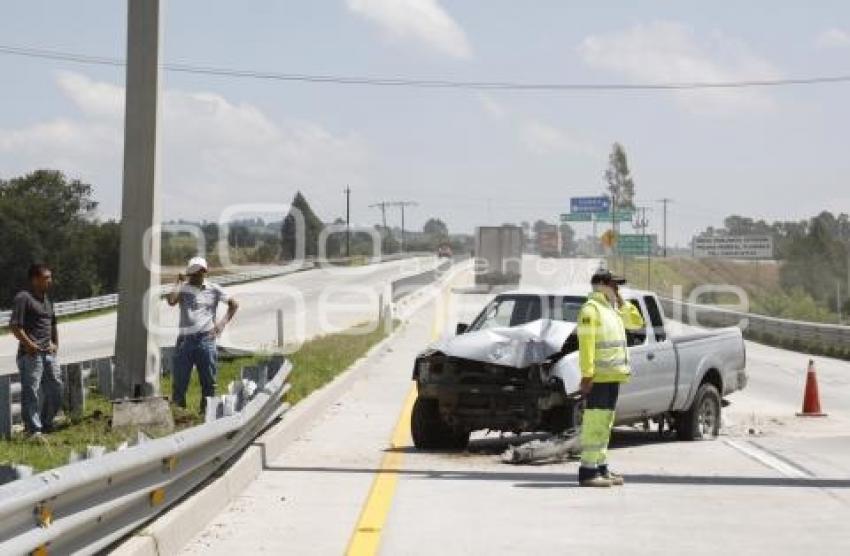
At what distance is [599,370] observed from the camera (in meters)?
10.7

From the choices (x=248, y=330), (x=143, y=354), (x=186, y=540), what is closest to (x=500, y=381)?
(x=143, y=354)

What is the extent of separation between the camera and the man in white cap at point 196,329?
46.2 feet

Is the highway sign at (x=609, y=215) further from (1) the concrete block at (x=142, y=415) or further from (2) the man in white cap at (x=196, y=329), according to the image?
(1) the concrete block at (x=142, y=415)

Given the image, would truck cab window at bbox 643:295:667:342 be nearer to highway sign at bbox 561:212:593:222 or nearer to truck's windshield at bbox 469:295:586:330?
truck's windshield at bbox 469:295:586:330

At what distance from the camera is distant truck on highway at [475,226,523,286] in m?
74.5

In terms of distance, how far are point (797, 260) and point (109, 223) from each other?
87854 millimetres

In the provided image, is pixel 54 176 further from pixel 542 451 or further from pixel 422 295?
pixel 542 451

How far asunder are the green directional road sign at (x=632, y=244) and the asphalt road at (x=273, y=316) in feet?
53.3

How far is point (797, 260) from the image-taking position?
6053 inches

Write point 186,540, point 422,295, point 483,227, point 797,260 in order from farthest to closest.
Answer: point 797,260, point 483,227, point 422,295, point 186,540

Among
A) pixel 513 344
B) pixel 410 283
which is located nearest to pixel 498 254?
pixel 410 283

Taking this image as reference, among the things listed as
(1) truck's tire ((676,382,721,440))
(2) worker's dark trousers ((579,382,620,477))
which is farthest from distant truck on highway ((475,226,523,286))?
(2) worker's dark trousers ((579,382,620,477))

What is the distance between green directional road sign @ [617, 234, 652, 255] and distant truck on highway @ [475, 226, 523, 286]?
1941cm

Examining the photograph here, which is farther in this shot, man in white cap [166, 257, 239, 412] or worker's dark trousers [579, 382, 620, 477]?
man in white cap [166, 257, 239, 412]
